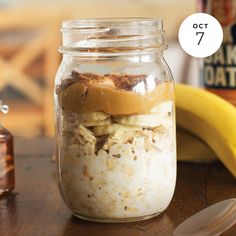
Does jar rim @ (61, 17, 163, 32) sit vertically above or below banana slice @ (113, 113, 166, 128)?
above

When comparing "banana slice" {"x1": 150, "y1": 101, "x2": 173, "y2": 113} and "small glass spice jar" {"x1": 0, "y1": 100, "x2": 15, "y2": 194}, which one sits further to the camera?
"small glass spice jar" {"x1": 0, "y1": 100, "x2": 15, "y2": 194}

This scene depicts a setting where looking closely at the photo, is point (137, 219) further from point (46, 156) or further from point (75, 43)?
point (46, 156)

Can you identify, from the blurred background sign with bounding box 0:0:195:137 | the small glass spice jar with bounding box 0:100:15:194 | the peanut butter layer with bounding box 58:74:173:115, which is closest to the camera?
the peanut butter layer with bounding box 58:74:173:115

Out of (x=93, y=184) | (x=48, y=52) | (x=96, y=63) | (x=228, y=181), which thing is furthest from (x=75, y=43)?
(x=48, y=52)

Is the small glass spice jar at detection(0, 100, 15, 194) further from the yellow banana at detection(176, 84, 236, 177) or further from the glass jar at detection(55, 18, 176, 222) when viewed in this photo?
the yellow banana at detection(176, 84, 236, 177)

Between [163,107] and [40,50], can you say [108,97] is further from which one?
[40,50]

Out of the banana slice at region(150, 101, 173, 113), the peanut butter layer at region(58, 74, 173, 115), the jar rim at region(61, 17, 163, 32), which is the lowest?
the banana slice at region(150, 101, 173, 113)

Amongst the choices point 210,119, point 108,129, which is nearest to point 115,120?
point 108,129

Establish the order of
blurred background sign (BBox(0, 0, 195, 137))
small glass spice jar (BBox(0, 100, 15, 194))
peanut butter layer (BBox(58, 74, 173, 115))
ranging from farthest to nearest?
blurred background sign (BBox(0, 0, 195, 137))
small glass spice jar (BBox(0, 100, 15, 194))
peanut butter layer (BBox(58, 74, 173, 115))

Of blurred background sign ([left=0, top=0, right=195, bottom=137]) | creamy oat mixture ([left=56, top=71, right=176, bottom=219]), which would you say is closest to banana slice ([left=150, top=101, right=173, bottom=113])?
creamy oat mixture ([left=56, top=71, right=176, bottom=219])
